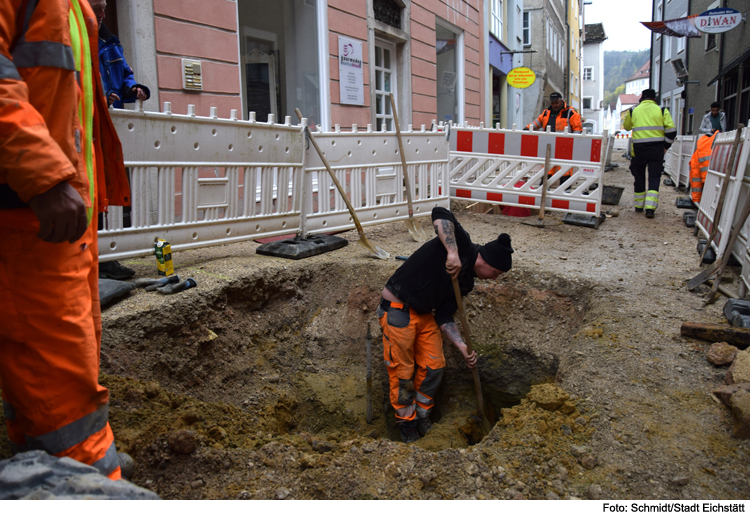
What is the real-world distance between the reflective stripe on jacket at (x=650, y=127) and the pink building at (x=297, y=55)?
4290 mm

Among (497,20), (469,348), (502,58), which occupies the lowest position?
(469,348)

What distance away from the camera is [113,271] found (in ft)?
12.9

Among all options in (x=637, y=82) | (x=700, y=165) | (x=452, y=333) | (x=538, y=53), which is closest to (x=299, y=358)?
(x=452, y=333)

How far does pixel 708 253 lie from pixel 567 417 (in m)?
3.65

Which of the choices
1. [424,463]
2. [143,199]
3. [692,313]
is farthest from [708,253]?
[143,199]

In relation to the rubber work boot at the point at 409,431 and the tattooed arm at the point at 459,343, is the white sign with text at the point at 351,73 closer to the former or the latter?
the tattooed arm at the point at 459,343

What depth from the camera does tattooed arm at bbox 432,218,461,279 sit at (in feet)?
11.2

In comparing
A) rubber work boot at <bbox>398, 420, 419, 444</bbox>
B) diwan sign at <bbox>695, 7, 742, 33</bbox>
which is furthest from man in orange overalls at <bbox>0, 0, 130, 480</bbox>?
diwan sign at <bbox>695, 7, 742, 33</bbox>

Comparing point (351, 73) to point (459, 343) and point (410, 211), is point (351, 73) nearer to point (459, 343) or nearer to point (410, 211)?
point (410, 211)

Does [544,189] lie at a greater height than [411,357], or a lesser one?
greater

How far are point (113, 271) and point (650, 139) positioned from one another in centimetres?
810

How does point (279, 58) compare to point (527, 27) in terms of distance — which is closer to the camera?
point (279, 58)

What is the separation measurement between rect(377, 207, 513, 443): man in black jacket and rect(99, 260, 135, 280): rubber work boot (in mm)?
2028

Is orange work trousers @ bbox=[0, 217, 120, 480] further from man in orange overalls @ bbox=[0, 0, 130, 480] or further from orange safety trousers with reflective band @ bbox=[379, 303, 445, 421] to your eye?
orange safety trousers with reflective band @ bbox=[379, 303, 445, 421]
